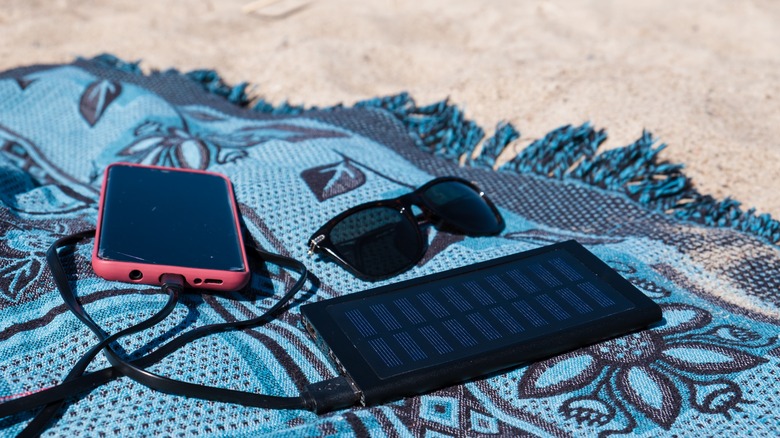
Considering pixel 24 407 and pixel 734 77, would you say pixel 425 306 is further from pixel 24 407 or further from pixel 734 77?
pixel 734 77

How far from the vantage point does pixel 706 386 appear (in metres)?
1.02

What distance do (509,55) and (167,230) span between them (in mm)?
1616

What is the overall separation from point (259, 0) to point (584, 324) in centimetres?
251

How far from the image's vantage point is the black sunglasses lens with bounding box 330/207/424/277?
4.14ft

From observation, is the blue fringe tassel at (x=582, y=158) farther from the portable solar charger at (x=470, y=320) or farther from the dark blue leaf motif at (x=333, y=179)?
the portable solar charger at (x=470, y=320)

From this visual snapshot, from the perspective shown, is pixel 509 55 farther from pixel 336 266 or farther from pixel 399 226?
pixel 336 266

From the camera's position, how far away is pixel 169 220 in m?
1.18

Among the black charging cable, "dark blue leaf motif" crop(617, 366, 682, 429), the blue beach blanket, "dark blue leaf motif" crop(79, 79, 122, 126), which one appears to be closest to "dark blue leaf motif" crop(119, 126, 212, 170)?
the blue beach blanket

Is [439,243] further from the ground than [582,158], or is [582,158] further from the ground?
[582,158]

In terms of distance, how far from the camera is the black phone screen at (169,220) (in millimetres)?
1096

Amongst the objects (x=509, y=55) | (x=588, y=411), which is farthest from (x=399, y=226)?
(x=509, y=55)

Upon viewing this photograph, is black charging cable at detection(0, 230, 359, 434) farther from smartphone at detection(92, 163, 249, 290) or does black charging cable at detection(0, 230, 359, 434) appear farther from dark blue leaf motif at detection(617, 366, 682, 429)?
dark blue leaf motif at detection(617, 366, 682, 429)

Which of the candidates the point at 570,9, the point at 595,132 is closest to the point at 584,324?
the point at 595,132

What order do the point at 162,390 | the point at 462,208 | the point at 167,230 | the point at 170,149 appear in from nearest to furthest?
the point at 162,390 → the point at 167,230 → the point at 462,208 → the point at 170,149
